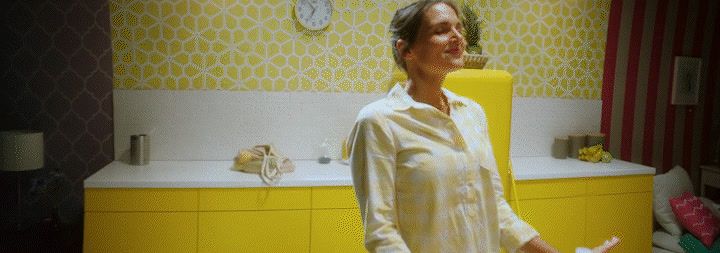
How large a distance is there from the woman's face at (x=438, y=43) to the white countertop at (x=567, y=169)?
208 cm

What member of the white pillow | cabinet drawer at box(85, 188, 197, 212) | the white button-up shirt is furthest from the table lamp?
the white pillow

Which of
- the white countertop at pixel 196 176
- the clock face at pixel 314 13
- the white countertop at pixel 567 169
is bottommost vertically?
the white countertop at pixel 196 176

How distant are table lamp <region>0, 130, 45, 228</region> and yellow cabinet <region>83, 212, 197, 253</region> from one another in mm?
667

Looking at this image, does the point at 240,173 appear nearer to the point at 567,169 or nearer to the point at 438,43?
the point at 567,169

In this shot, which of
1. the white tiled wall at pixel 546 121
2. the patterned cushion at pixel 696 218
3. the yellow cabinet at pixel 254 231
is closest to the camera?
the yellow cabinet at pixel 254 231

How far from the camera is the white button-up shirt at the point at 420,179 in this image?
118 centimetres

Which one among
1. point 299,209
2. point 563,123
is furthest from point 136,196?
point 563,123

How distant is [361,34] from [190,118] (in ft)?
3.90

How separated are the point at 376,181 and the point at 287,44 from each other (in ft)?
8.33

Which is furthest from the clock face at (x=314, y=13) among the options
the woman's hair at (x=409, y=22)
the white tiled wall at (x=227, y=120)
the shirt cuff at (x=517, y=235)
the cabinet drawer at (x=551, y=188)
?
the shirt cuff at (x=517, y=235)

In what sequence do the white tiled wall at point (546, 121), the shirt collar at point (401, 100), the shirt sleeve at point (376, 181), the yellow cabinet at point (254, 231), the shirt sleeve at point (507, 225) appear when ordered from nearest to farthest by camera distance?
the shirt sleeve at point (376, 181), the shirt collar at point (401, 100), the shirt sleeve at point (507, 225), the yellow cabinet at point (254, 231), the white tiled wall at point (546, 121)

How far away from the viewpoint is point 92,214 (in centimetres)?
280

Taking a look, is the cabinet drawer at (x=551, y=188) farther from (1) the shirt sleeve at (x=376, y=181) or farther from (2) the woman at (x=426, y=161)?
(1) the shirt sleeve at (x=376, y=181)

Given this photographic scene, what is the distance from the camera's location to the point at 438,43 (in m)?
1.29
